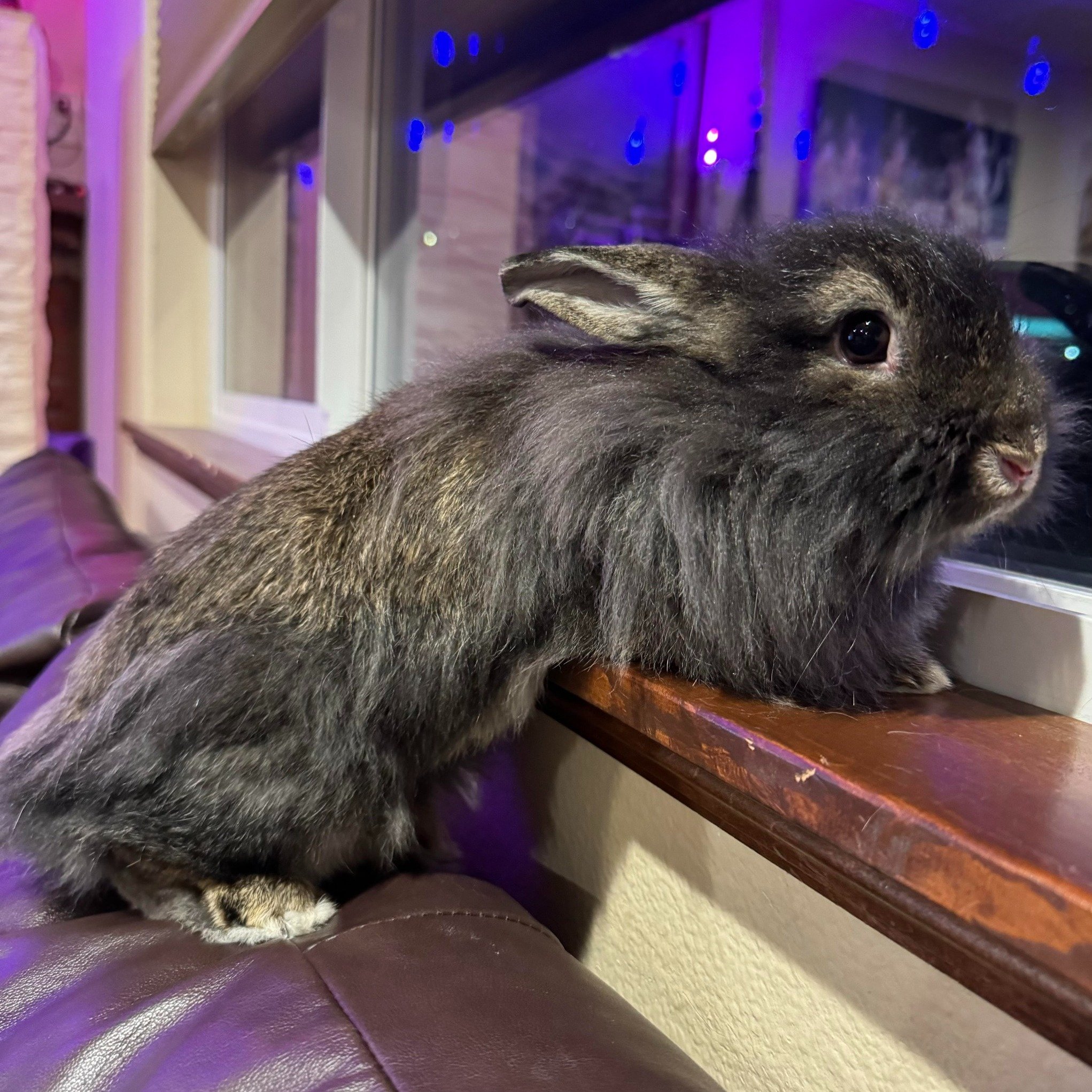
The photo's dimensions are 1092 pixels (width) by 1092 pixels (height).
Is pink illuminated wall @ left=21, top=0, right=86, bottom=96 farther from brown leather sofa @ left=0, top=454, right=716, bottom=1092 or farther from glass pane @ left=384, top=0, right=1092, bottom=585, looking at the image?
brown leather sofa @ left=0, top=454, right=716, bottom=1092

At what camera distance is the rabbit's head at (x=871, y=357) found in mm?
636

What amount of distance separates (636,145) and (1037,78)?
0.99m

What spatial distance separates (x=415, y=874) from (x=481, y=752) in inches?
5.6

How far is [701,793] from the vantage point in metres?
0.67

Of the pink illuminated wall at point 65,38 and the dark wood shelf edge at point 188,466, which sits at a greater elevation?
the pink illuminated wall at point 65,38

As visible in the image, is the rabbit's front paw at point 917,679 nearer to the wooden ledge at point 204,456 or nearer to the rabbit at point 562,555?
the rabbit at point 562,555

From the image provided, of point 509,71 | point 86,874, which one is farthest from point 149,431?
point 86,874

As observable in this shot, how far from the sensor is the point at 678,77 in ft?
5.08

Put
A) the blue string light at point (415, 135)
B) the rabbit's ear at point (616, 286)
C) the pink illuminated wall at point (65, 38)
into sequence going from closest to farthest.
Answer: the rabbit's ear at point (616, 286) < the blue string light at point (415, 135) < the pink illuminated wall at point (65, 38)

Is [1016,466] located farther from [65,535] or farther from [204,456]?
[204,456]

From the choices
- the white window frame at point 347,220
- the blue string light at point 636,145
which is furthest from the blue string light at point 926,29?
the white window frame at point 347,220

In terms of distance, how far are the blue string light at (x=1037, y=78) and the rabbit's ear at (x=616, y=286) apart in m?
0.45

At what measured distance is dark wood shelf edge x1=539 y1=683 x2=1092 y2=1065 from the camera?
0.43 metres

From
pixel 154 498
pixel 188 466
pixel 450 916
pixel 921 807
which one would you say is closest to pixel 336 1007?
pixel 450 916
